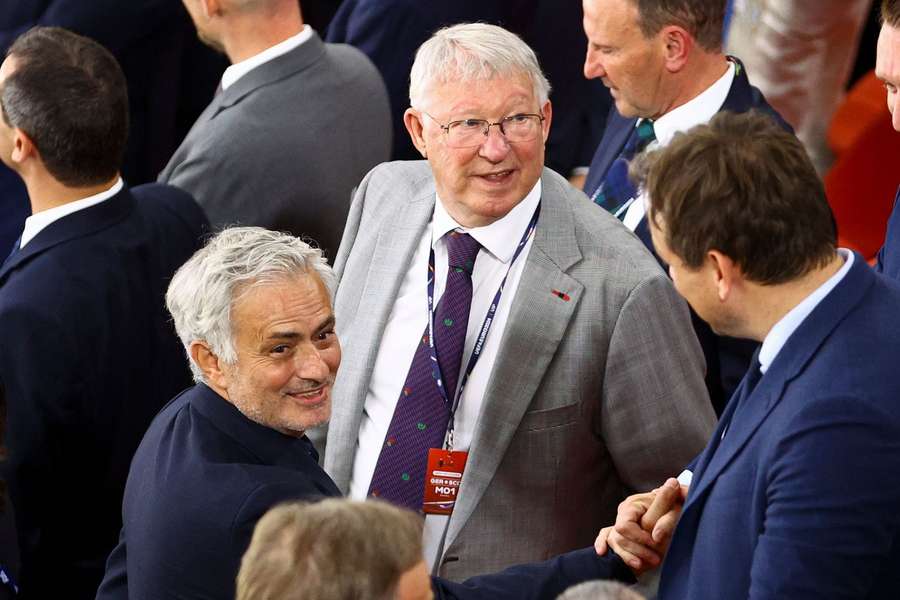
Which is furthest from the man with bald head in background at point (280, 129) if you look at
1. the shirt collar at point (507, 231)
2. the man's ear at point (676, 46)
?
the shirt collar at point (507, 231)

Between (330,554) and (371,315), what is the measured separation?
1.49 metres

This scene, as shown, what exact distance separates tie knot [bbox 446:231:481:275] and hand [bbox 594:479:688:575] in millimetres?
750

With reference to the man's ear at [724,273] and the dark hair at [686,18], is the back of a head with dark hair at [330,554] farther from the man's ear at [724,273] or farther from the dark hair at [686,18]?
the dark hair at [686,18]

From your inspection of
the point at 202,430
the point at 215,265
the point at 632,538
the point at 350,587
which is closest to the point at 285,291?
the point at 215,265

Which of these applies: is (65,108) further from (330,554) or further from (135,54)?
(330,554)

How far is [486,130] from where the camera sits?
3.17m

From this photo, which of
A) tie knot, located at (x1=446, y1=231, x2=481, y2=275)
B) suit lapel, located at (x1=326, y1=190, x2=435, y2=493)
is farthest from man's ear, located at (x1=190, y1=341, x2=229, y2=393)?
tie knot, located at (x1=446, y1=231, x2=481, y2=275)

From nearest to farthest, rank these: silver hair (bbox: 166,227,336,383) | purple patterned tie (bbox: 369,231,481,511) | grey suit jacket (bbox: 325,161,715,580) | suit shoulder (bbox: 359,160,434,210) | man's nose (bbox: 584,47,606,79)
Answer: silver hair (bbox: 166,227,336,383), grey suit jacket (bbox: 325,161,715,580), purple patterned tie (bbox: 369,231,481,511), suit shoulder (bbox: 359,160,434,210), man's nose (bbox: 584,47,606,79)

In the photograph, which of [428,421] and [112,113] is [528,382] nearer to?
[428,421]

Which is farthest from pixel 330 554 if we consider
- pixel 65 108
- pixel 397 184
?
pixel 65 108

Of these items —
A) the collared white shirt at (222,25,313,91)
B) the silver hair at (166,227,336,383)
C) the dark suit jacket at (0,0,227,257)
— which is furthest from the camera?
the dark suit jacket at (0,0,227,257)

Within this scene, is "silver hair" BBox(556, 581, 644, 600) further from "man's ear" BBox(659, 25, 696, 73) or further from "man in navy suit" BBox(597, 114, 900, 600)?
"man's ear" BBox(659, 25, 696, 73)

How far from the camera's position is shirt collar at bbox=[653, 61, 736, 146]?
374 cm

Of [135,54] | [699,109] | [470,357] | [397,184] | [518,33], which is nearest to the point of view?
[470,357]
